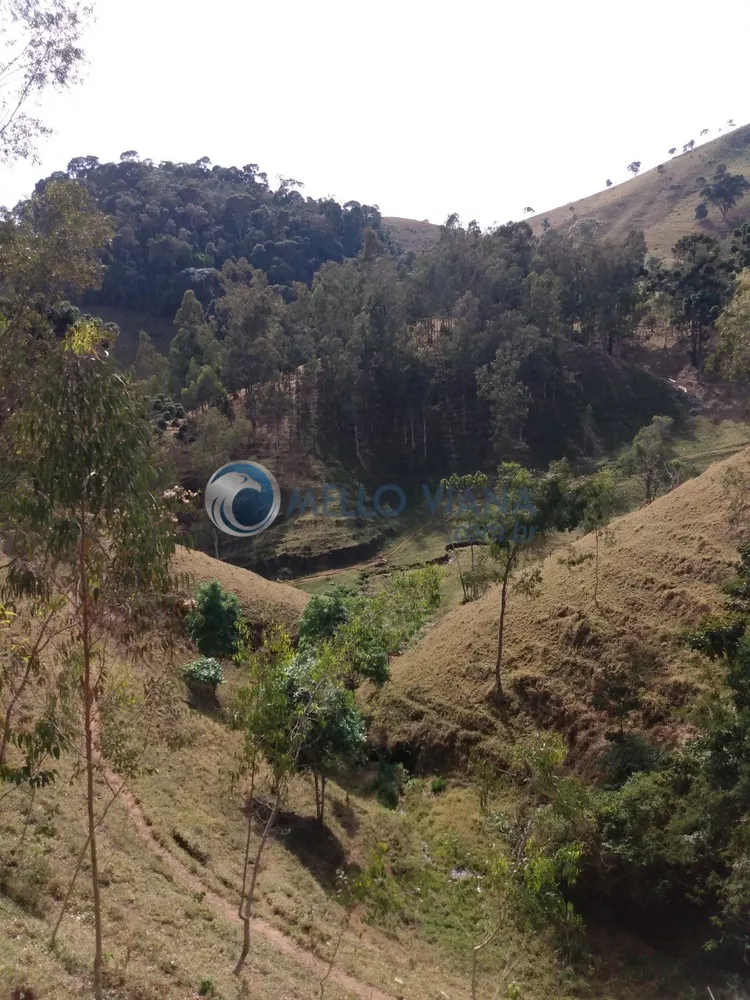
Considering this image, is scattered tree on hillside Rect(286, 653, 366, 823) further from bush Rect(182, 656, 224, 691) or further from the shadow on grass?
bush Rect(182, 656, 224, 691)

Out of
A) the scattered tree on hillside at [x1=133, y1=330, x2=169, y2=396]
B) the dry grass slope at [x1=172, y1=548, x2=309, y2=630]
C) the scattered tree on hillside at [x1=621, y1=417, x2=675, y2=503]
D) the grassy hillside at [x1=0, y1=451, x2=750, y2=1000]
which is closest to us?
the grassy hillside at [x1=0, y1=451, x2=750, y2=1000]

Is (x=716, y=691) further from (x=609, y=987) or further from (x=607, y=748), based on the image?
(x=609, y=987)

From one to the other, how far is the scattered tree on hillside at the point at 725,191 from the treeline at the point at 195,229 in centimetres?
5672

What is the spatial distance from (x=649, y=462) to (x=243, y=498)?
2768 centimetres

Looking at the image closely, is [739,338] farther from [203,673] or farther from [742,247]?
[742,247]

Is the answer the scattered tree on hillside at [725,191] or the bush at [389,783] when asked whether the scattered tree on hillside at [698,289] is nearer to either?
the scattered tree on hillside at [725,191]

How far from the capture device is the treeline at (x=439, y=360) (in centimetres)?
5694

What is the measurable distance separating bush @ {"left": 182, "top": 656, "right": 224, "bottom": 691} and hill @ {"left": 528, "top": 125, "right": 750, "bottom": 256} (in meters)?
96.0

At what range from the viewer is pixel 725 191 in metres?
104

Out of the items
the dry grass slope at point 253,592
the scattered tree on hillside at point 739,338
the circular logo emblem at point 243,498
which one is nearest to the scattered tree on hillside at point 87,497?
the dry grass slope at point 253,592

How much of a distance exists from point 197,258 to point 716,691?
98415 mm

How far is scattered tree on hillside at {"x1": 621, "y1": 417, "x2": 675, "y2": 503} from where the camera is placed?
42.3 meters

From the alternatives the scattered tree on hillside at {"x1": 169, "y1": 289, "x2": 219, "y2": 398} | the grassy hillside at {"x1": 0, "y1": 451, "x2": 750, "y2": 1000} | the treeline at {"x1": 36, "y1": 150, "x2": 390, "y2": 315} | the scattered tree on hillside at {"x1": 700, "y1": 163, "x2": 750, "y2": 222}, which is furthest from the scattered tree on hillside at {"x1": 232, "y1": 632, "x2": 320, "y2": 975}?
the scattered tree on hillside at {"x1": 700, "y1": 163, "x2": 750, "y2": 222}

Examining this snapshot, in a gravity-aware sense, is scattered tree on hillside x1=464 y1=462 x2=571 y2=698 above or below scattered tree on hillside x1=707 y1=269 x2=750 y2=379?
below
